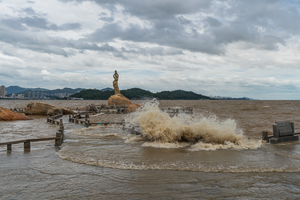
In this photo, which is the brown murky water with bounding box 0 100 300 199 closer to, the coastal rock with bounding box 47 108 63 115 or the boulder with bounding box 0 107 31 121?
the boulder with bounding box 0 107 31 121

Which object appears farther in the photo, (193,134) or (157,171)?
(193,134)

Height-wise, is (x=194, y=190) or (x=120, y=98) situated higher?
(x=120, y=98)

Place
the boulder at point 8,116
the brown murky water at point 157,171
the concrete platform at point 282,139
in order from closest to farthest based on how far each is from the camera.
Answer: the brown murky water at point 157,171 < the concrete platform at point 282,139 < the boulder at point 8,116

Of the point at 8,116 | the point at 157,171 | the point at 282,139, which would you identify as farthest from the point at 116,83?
the point at 157,171

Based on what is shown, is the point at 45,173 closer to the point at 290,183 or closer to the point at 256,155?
the point at 290,183

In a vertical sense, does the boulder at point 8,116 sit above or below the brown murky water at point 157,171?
above

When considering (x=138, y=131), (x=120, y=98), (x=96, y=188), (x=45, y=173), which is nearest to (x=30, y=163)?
(x=45, y=173)

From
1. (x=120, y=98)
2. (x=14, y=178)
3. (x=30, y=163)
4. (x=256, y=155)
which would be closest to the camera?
(x=14, y=178)

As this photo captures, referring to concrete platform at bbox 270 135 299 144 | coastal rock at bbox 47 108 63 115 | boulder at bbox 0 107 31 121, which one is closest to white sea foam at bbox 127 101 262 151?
concrete platform at bbox 270 135 299 144

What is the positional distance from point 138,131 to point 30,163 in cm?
769

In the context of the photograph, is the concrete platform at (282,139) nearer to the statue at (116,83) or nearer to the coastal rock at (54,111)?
the coastal rock at (54,111)

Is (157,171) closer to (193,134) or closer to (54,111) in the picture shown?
(193,134)

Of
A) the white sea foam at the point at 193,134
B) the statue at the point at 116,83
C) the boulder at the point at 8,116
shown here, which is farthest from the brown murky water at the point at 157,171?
the statue at the point at 116,83

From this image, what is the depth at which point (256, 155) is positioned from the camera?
900 centimetres
